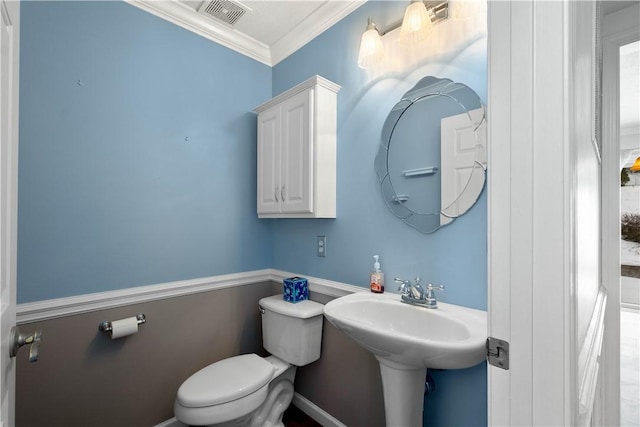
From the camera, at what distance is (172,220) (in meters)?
1.70

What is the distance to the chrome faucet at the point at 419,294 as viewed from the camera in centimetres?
121

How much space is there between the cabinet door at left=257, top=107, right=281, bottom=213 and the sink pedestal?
1.09m

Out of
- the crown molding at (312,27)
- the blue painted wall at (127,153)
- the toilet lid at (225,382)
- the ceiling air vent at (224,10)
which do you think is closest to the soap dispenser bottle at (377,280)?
the toilet lid at (225,382)

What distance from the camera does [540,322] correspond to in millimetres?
507

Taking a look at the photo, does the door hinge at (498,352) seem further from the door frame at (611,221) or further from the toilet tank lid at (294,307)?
the door frame at (611,221)

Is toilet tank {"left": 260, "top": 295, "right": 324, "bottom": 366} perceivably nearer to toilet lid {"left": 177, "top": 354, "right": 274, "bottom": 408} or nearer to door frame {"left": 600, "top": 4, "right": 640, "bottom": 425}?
toilet lid {"left": 177, "top": 354, "right": 274, "bottom": 408}

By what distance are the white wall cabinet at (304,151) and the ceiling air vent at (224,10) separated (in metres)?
0.54

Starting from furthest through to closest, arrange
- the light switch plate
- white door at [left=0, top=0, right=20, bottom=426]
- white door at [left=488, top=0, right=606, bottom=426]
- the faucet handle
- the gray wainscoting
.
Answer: the light switch plate < the gray wainscoting < the faucet handle < white door at [left=0, top=0, right=20, bottom=426] < white door at [left=488, top=0, right=606, bottom=426]

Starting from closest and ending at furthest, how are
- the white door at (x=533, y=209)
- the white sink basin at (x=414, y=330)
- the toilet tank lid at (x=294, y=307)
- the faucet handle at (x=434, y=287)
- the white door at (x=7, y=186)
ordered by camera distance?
the white door at (x=533, y=209) < the white door at (x=7, y=186) < the white sink basin at (x=414, y=330) < the faucet handle at (x=434, y=287) < the toilet tank lid at (x=294, y=307)

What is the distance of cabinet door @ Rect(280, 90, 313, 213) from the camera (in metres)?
1.61

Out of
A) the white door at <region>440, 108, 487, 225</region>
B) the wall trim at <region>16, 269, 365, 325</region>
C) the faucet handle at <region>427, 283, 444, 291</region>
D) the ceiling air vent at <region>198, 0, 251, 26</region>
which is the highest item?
the ceiling air vent at <region>198, 0, 251, 26</region>

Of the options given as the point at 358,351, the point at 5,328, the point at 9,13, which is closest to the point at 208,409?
the point at 358,351

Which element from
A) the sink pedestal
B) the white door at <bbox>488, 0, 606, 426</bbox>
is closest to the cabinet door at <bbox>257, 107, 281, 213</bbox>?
the sink pedestal

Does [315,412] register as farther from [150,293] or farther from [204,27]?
[204,27]
